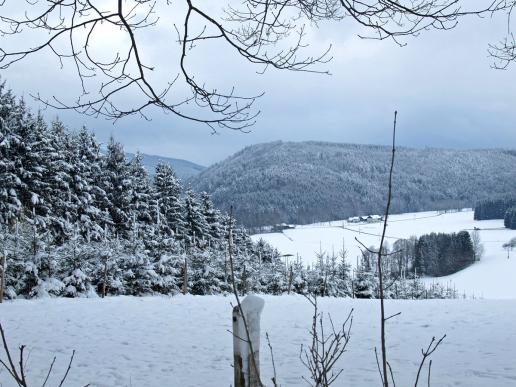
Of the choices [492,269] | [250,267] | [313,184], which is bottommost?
[492,269]

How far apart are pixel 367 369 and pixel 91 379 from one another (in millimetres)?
3057

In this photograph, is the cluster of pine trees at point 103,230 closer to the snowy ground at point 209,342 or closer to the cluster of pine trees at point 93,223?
the cluster of pine trees at point 93,223

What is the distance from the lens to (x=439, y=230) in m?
87.0

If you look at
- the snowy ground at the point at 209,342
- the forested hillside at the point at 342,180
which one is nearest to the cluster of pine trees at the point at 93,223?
the snowy ground at the point at 209,342

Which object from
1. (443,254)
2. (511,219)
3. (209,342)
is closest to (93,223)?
(209,342)

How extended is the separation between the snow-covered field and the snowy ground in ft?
107

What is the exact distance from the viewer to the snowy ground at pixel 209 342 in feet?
17.0

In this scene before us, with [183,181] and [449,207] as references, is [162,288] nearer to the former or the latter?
[183,181]

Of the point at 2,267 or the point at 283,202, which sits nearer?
the point at 2,267

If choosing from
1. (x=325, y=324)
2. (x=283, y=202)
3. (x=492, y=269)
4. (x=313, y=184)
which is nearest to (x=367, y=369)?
(x=325, y=324)

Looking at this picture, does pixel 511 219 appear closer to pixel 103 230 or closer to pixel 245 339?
pixel 103 230

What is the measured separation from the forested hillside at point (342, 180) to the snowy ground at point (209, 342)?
77.4m

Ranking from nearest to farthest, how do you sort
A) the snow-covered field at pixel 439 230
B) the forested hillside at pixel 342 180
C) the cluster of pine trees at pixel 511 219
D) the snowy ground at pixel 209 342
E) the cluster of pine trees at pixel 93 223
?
the snowy ground at pixel 209 342 → the cluster of pine trees at pixel 93 223 → the snow-covered field at pixel 439 230 → the cluster of pine trees at pixel 511 219 → the forested hillside at pixel 342 180

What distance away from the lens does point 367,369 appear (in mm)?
5516
